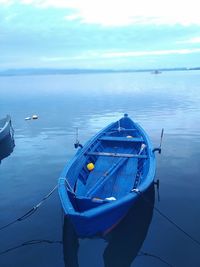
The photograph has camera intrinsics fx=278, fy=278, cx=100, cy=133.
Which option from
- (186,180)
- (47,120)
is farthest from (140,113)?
(186,180)

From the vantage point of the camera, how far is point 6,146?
1046 inches

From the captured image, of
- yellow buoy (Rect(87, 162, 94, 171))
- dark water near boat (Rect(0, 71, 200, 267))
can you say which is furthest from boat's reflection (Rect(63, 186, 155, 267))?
yellow buoy (Rect(87, 162, 94, 171))

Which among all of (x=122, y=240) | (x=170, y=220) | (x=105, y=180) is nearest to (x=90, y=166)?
(x=105, y=180)

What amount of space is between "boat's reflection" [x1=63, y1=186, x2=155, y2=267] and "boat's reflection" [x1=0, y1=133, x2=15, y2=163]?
44.3 feet

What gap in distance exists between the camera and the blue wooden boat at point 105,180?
33.8 feet

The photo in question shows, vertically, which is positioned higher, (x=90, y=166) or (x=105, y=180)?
(x=90, y=166)

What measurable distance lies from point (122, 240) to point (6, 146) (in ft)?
58.7

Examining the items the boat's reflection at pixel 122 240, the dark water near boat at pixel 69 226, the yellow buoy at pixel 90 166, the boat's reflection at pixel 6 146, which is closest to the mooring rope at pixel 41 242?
the dark water near boat at pixel 69 226

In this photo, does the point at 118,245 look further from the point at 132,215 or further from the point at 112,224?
the point at 132,215

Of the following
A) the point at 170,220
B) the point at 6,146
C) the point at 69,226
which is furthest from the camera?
the point at 6,146

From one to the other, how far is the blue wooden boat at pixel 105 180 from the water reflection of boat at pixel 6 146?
909 cm

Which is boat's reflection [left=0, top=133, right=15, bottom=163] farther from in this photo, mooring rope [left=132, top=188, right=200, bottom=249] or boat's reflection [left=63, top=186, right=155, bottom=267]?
mooring rope [left=132, top=188, right=200, bottom=249]

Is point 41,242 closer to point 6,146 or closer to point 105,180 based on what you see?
point 105,180

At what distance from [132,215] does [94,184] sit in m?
2.51
